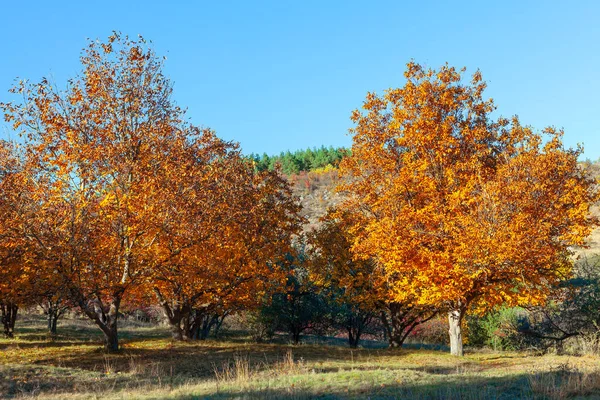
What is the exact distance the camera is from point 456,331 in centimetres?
2300

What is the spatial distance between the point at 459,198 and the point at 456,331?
25.9 feet

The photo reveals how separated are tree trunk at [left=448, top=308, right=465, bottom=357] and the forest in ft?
0.58

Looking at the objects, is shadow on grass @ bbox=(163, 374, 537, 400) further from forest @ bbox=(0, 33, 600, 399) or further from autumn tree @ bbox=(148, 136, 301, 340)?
autumn tree @ bbox=(148, 136, 301, 340)

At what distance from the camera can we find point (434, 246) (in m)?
20.1

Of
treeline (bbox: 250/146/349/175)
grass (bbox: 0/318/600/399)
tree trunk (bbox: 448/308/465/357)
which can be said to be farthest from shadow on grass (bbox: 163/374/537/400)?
treeline (bbox: 250/146/349/175)

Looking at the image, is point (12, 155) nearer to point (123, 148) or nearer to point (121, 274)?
point (123, 148)

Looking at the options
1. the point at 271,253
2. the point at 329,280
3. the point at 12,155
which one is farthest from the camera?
the point at 329,280

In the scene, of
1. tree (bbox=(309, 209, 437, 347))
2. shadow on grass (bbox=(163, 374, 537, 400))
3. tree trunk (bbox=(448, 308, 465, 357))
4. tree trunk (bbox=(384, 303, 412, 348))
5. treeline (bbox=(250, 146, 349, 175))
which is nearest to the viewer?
shadow on grass (bbox=(163, 374, 537, 400))

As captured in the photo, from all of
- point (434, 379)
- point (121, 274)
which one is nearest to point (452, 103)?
point (434, 379)

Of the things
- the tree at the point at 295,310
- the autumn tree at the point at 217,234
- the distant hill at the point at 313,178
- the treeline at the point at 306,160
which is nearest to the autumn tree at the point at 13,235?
the autumn tree at the point at 217,234

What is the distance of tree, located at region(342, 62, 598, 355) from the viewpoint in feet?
58.3

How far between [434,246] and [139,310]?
3269 cm

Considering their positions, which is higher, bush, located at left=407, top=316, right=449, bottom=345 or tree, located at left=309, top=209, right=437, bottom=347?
tree, located at left=309, top=209, right=437, bottom=347

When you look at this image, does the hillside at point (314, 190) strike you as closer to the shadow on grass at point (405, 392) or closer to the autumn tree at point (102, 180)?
the autumn tree at point (102, 180)
